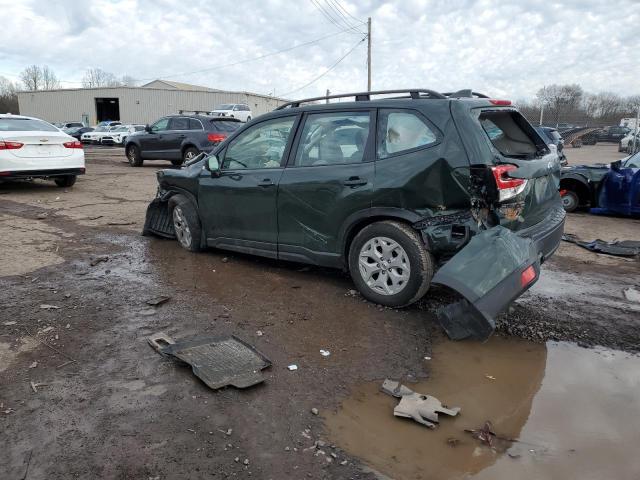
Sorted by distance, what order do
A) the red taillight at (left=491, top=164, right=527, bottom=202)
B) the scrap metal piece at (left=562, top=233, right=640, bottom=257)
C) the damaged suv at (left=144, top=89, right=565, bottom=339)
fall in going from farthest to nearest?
the scrap metal piece at (left=562, top=233, right=640, bottom=257)
the red taillight at (left=491, top=164, right=527, bottom=202)
the damaged suv at (left=144, top=89, right=565, bottom=339)

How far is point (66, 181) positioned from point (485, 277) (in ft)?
35.9

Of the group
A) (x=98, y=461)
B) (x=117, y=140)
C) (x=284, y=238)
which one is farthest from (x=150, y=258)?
(x=117, y=140)

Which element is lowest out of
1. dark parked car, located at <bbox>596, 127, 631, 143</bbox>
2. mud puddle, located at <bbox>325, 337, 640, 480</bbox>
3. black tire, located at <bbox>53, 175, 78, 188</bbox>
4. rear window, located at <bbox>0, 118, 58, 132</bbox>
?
mud puddle, located at <bbox>325, 337, 640, 480</bbox>

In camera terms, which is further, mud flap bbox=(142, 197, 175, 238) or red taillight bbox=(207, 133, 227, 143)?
red taillight bbox=(207, 133, 227, 143)

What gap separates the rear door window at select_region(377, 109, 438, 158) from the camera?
4.26 meters

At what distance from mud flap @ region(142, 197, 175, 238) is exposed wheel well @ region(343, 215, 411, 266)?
3082mm

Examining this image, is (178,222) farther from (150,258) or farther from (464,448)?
(464,448)

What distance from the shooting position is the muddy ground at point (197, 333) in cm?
263

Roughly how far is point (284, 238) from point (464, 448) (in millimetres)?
2895

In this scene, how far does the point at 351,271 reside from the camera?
4.71 m

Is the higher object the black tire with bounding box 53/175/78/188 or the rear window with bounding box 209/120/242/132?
the rear window with bounding box 209/120/242/132

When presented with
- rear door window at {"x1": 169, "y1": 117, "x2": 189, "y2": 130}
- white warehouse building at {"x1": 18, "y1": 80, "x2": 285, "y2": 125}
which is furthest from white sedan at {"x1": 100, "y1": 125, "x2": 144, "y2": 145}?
rear door window at {"x1": 169, "y1": 117, "x2": 189, "y2": 130}

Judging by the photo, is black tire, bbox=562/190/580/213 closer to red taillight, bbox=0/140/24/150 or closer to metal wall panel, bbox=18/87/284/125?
red taillight, bbox=0/140/24/150

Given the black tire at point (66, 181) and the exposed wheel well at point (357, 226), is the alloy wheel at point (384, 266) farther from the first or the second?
the black tire at point (66, 181)
